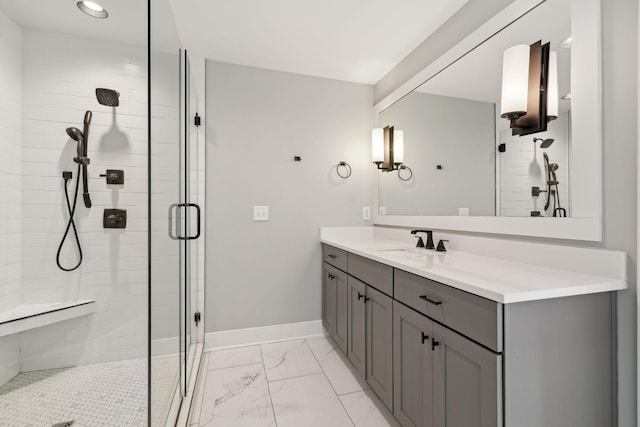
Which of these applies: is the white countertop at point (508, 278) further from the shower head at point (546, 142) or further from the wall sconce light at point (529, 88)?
the wall sconce light at point (529, 88)

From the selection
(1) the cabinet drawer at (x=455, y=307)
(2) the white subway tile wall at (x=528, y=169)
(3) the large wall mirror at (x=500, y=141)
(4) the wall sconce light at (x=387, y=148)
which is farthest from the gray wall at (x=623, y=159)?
(4) the wall sconce light at (x=387, y=148)

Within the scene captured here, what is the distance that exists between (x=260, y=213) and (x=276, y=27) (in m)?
1.38

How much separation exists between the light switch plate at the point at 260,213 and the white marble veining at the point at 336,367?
1139 mm

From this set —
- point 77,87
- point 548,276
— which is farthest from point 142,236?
point 548,276

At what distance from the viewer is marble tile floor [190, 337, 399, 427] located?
60.1 inches

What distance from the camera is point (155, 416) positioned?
112 centimetres

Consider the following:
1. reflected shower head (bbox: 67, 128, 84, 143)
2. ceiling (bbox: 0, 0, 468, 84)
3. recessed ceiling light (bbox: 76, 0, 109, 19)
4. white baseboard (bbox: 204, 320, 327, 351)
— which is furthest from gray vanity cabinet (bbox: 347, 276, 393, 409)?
recessed ceiling light (bbox: 76, 0, 109, 19)

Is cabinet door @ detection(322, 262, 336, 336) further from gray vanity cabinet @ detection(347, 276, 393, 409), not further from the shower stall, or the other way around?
the shower stall

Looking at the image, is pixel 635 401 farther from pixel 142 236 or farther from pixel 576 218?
pixel 142 236

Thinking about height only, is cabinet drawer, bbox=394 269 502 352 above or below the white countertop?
below

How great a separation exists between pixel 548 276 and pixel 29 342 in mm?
2222

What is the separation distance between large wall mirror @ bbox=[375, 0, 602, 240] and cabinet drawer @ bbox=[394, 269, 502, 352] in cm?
58

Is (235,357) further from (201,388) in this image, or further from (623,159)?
(623,159)

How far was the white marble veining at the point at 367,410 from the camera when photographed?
4.91ft
